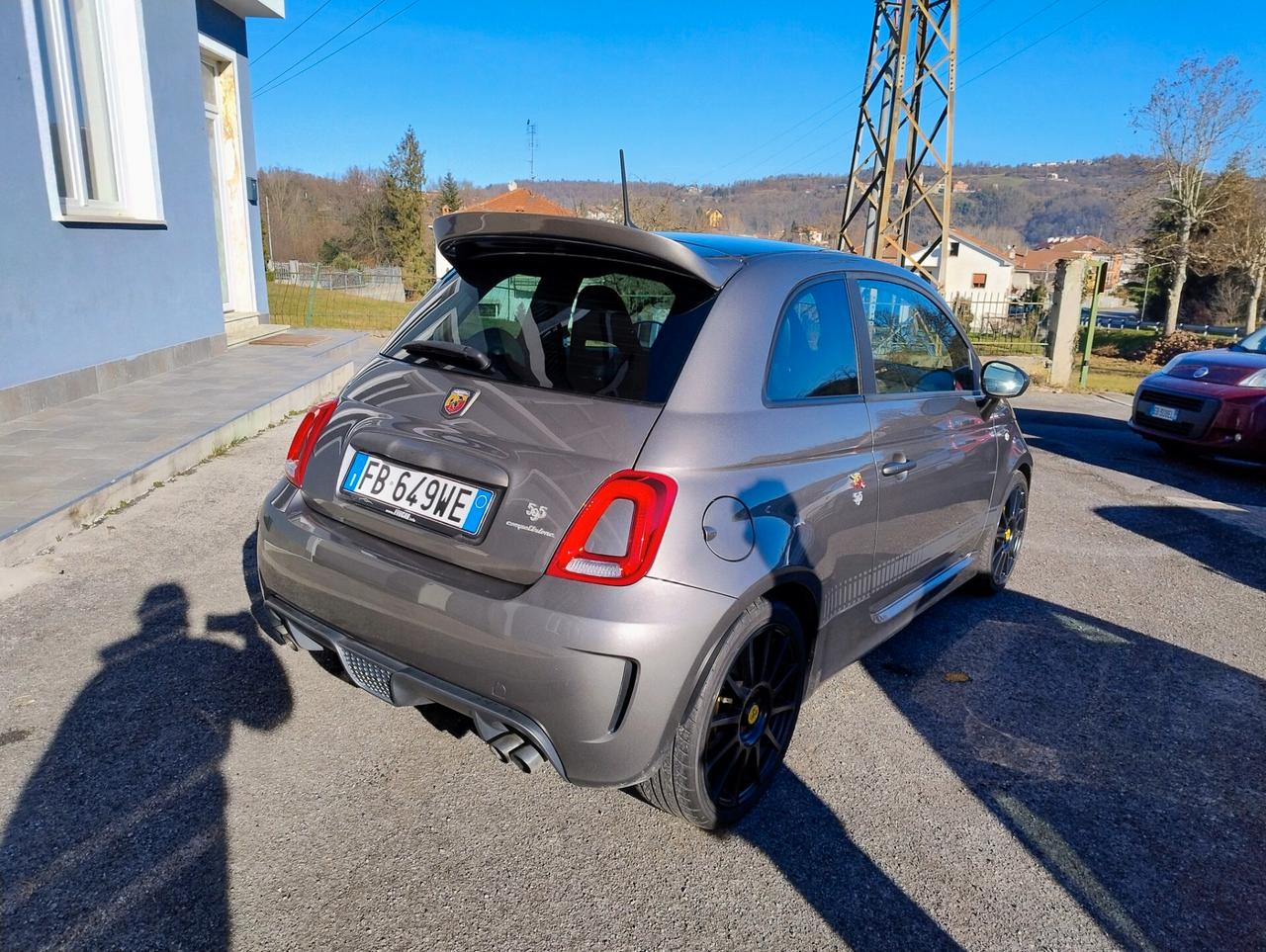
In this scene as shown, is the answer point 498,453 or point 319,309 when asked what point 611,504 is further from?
point 319,309

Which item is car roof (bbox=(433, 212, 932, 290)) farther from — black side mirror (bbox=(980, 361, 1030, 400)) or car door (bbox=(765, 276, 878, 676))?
black side mirror (bbox=(980, 361, 1030, 400))

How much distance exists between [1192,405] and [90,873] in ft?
30.3

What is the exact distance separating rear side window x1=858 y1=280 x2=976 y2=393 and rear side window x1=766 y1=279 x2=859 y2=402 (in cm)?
21

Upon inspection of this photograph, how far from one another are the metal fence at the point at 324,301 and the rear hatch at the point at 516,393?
46.8ft

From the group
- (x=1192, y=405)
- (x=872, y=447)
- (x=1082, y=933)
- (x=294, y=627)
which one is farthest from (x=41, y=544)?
(x=1192, y=405)

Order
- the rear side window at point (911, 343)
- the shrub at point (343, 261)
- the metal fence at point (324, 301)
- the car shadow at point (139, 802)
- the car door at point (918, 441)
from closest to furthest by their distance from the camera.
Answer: the car shadow at point (139, 802)
the car door at point (918, 441)
the rear side window at point (911, 343)
the metal fence at point (324, 301)
the shrub at point (343, 261)

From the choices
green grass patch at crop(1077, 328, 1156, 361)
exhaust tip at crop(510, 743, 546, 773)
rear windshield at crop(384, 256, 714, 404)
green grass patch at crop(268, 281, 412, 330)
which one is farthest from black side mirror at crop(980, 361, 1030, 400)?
green grass patch at crop(1077, 328, 1156, 361)

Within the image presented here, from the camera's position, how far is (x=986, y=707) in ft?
11.4

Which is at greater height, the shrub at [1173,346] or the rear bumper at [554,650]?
the rear bumper at [554,650]

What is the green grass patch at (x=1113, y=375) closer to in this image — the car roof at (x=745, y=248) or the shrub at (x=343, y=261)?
the car roof at (x=745, y=248)

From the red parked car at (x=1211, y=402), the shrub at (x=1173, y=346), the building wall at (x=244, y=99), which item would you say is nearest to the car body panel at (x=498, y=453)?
the red parked car at (x=1211, y=402)

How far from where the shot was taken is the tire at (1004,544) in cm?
450

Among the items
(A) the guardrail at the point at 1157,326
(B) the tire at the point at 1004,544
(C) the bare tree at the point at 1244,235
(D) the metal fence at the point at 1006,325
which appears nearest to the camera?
(B) the tire at the point at 1004,544

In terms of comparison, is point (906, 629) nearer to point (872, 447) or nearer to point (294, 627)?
point (872, 447)
